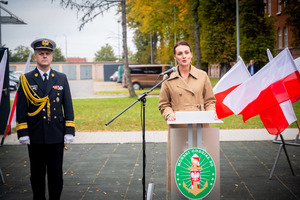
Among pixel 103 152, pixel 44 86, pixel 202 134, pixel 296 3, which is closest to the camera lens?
pixel 202 134

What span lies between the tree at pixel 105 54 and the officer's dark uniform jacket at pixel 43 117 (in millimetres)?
105527

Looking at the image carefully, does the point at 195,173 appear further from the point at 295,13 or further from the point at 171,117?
the point at 295,13

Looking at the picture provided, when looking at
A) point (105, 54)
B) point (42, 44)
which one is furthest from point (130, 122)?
point (105, 54)

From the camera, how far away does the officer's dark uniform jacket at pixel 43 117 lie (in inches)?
155

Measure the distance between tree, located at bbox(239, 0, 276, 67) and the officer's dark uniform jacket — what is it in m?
29.3

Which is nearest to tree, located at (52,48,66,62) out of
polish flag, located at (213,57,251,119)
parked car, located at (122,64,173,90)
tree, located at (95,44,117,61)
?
tree, located at (95,44,117,61)

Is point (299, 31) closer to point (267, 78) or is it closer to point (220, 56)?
point (220, 56)

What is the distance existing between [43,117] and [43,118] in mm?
11

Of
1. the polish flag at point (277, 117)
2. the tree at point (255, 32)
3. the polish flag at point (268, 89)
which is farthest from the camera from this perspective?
the tree at point (255, 32)

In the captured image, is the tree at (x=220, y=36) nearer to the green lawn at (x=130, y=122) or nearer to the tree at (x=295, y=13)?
the tree at (x=295, y=13)

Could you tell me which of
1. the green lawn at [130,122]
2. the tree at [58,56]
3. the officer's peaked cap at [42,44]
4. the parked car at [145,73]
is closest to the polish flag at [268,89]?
the officer's peaked cap at [42,44]

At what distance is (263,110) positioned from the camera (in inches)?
198

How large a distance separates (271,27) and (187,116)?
3212 cm

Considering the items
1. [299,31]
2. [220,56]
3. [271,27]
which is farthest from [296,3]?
[220,56]
